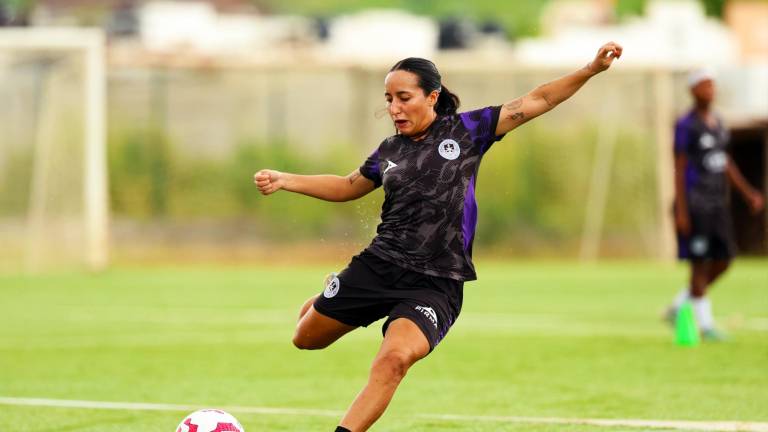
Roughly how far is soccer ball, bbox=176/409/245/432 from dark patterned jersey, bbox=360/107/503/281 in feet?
3.74

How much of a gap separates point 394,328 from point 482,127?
120 cm

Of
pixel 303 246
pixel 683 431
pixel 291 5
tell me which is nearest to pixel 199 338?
pixel 683 431

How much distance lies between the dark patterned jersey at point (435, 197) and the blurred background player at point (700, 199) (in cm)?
699

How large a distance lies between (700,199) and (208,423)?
8.18m

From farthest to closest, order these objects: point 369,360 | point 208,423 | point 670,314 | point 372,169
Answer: point 670,314, point 369,360, point 372,169, point 208,423

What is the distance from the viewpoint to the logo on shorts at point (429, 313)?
6.95 meters

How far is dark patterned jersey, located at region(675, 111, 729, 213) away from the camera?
13875mm

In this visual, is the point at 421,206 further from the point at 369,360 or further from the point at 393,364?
the point at 369,360

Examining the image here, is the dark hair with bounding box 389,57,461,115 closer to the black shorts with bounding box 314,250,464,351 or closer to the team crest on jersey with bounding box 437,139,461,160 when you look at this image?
the team crest on jersey with bounding box 437,139,461,160

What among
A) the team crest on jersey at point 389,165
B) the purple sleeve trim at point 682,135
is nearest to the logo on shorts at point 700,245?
the purple sleeve trim at point 682,135

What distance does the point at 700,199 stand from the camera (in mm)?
13977

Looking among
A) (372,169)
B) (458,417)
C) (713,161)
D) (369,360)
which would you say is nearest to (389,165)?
(372,169)

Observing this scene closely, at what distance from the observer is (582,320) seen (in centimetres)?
1641

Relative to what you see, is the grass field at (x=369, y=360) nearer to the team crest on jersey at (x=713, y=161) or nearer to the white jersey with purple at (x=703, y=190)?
the white jersey with purple at (x=703, y=190)
